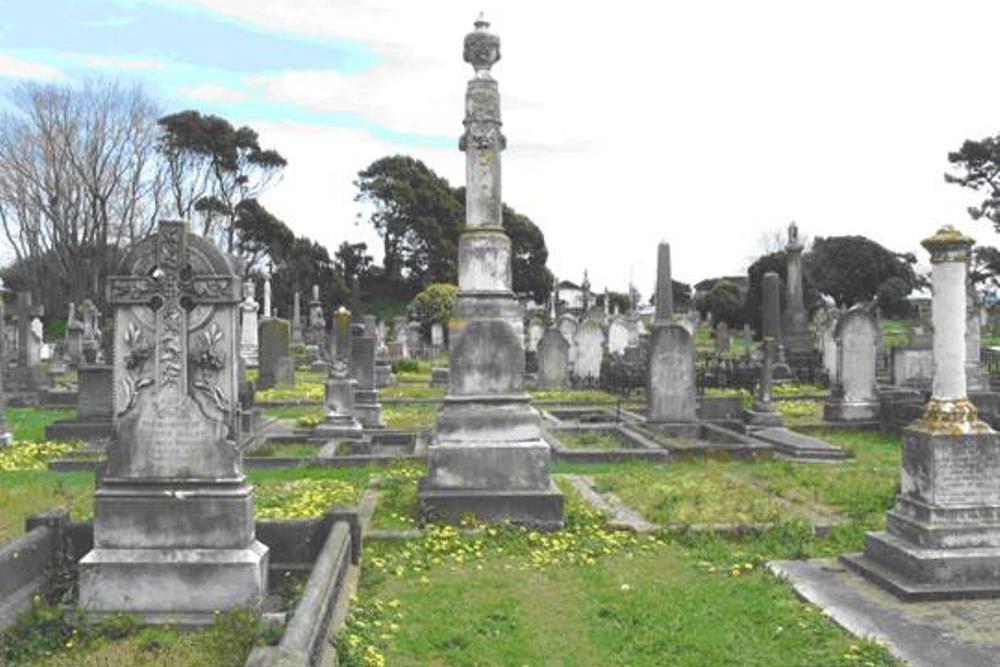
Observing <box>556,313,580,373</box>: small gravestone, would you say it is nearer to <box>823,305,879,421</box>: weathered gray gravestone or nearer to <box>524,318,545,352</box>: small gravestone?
<box>524,318,545,352</box>: small gravestone

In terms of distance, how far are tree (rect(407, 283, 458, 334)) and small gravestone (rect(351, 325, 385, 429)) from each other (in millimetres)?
29971

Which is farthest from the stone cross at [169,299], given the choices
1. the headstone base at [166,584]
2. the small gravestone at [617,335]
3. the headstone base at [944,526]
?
the small gravestone at [617,335]

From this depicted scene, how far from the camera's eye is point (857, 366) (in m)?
18.4

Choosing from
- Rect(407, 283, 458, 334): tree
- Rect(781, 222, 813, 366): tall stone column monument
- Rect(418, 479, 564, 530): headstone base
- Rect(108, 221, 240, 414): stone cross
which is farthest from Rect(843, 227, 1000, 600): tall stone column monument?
Rect(407, 283, 458, 334): tree

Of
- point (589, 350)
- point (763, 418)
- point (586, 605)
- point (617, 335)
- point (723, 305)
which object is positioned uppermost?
point (723, 305)

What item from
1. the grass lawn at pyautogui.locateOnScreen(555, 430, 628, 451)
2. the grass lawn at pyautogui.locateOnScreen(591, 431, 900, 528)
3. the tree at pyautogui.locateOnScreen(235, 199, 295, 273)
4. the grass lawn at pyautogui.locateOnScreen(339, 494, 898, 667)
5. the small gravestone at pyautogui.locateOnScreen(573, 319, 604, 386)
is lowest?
the grass lawn at pyautogui.locateOnScreen(339, 494, 898, 667)

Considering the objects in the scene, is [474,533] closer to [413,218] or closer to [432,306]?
[432,306]

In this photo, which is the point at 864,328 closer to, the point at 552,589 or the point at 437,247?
the point at 552,589

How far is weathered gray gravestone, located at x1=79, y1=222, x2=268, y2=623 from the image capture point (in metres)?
6.29

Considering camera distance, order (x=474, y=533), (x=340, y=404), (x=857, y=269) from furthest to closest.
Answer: (x=857, y=269) → (x=340, y=404) → (x=474, y=533)

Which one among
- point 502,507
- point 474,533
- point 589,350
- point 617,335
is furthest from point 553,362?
point 474,533

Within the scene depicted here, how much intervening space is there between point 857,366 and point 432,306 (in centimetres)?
3292

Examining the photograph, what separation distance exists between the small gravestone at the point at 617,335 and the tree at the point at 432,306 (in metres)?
14.3

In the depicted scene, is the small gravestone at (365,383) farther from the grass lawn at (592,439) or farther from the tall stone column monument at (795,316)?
the tall stone column monument at (795,316)
